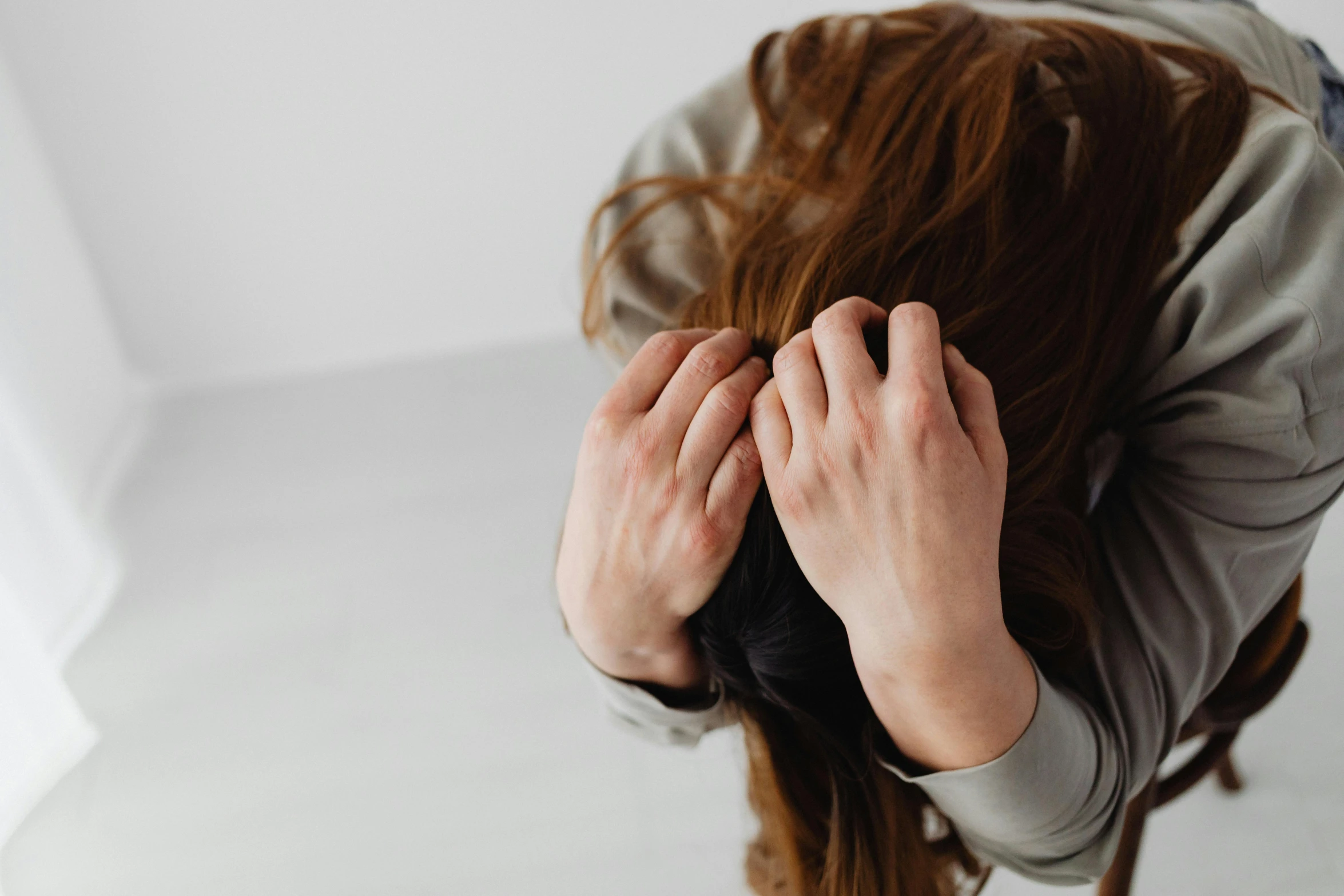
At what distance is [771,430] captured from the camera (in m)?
0.54

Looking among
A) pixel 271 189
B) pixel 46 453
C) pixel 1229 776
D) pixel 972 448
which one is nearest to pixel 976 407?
pixel 972 448

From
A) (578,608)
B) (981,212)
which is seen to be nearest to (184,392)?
(578,608)

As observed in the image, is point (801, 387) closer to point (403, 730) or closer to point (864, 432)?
point (864, 432)

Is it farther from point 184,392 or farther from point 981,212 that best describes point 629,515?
point 184,392

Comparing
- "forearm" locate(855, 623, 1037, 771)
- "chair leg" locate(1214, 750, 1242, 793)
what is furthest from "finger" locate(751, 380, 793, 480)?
"chair leg" locate(1214, 750, 1242, 793)

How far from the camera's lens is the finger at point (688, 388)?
0.57 m

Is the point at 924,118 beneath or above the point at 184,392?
above

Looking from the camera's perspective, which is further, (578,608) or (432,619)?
(432,619)

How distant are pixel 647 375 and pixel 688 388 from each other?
0.04 metres

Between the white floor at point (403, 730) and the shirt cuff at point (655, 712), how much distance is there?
52 centimetres

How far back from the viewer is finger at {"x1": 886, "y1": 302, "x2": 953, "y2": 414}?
0.51 metres

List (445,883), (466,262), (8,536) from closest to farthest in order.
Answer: (445,883) → (8,536) → (466,262)

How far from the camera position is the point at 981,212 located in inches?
26.2

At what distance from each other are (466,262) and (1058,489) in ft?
5.43
